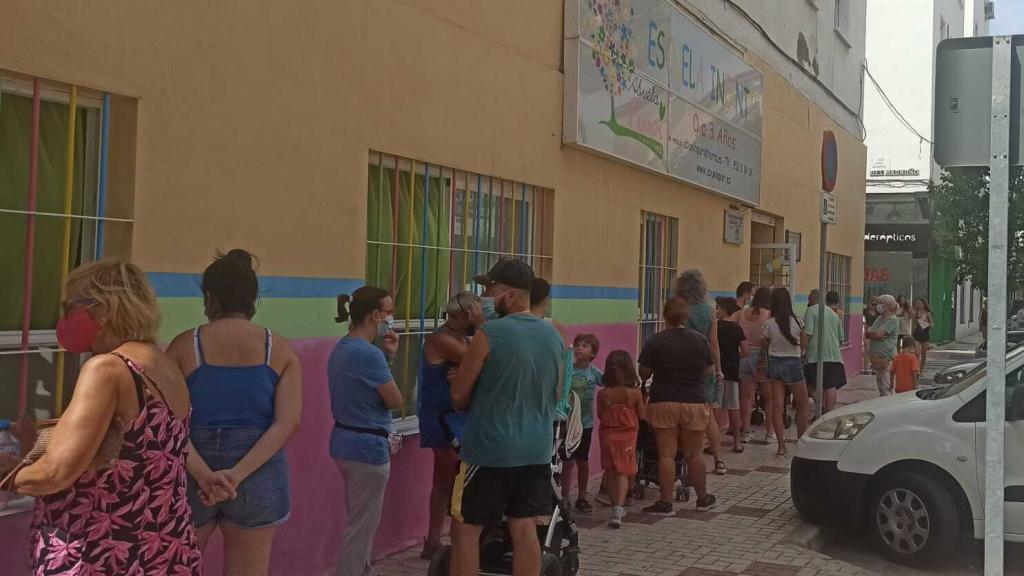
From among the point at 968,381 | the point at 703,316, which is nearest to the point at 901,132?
the point at 703,316

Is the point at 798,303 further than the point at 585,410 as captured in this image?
Yes

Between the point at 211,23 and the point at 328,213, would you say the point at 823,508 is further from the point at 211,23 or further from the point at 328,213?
the point at 211,23

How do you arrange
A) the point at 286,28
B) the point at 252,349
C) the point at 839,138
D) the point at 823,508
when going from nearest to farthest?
the point at 252,349 → the point at 286,28 → the point at 823,508 → the point at 839,138

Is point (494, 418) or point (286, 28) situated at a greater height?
point (286, 28)

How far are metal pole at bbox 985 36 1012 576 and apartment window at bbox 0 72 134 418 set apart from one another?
375 centimetres

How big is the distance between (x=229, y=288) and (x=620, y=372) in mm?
4294

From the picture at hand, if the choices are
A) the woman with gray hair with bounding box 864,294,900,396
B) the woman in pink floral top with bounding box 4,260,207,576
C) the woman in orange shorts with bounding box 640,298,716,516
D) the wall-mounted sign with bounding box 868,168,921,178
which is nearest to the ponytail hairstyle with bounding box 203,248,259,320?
the woman in pink floral top with bounding box 4,260,207,576

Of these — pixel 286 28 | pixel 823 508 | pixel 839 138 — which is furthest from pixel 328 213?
pixel 839 138

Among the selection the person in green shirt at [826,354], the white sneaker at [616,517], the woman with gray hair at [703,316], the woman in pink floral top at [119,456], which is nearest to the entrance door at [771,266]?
the person in green shirt at [826,354]

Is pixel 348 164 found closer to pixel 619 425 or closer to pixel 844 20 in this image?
pixel 619 425

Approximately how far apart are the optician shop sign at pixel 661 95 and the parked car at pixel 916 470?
3.22 meters

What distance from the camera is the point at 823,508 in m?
7.64

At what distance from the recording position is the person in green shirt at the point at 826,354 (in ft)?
38.7

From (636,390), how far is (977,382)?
7.61ft
